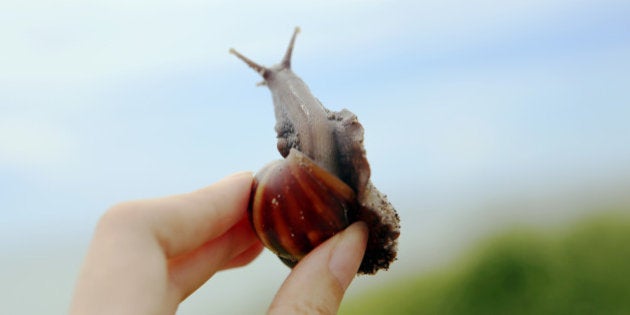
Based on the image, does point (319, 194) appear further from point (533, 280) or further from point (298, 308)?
point (533, 280)

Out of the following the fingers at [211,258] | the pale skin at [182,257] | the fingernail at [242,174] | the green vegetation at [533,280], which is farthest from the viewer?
the green vegetation at [533,280]

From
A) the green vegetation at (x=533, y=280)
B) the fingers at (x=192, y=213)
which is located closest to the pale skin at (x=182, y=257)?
the fingers at (x=192, y=213)

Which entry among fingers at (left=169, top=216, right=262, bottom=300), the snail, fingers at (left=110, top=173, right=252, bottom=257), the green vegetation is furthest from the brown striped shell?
the green vegetation

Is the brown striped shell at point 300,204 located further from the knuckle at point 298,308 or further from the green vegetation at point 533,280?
the green vegetation at point 533,280

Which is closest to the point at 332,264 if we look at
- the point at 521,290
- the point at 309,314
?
the point at 309,314

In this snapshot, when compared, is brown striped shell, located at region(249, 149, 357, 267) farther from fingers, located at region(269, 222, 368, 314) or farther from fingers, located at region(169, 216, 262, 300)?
fingers, located at region(169, 216, 262, 300)

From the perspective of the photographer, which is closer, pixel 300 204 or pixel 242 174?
pixel 300 204

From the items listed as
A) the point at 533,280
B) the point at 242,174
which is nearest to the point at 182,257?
the point at 242,174
